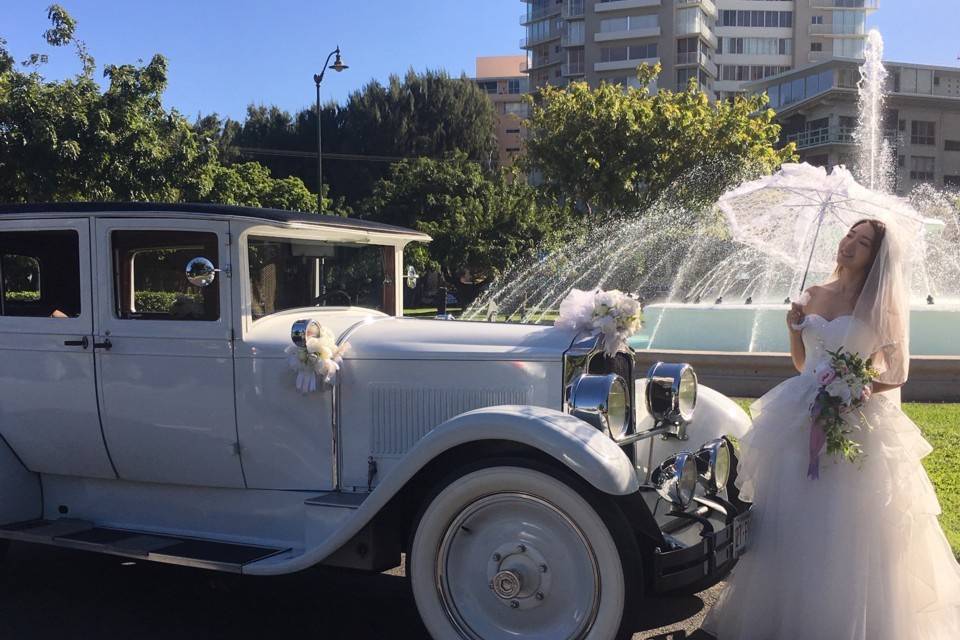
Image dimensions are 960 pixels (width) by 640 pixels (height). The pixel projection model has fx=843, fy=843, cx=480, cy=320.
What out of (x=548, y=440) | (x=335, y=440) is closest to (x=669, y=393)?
(x=548, y=440)

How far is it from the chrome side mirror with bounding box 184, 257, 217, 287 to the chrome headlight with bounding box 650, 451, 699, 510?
7.46ft

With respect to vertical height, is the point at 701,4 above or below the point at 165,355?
above

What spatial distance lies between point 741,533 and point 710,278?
66.6 ft

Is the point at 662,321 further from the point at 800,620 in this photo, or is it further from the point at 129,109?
the point at 129,109

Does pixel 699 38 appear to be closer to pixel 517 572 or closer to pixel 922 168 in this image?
pixel 922 168

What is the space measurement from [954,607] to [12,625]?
427 centimetres

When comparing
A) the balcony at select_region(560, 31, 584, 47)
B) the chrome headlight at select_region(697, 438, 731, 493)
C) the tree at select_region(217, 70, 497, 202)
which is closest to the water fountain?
the chrome headlight at select_region(697, 438, 731, 493)

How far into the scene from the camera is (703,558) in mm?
3301

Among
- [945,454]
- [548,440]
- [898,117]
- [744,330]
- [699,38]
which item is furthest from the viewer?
[699,38]

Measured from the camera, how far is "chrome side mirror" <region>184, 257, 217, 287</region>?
3.95 meters

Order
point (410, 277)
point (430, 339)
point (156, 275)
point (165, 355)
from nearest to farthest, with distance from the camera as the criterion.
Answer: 1. point (430, 339)
2. point (165, 355)
3. point (156, 275)
4. point (410, 277)

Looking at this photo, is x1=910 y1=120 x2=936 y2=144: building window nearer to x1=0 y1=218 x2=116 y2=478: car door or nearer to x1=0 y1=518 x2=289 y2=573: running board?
x1=0 y1=218 x2=116 y2=478: car door

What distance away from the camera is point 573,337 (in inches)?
152

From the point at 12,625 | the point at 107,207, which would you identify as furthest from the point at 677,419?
the point at 12,625
